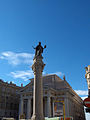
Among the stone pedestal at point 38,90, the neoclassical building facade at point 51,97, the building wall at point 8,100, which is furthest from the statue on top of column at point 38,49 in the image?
the building wall at point 8,100

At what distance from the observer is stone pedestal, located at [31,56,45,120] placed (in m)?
18.6

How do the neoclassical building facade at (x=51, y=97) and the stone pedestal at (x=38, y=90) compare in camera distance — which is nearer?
the stone pedestal at (x=38, y=90)

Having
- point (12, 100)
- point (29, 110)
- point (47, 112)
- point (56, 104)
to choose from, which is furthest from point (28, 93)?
point (56, 104)

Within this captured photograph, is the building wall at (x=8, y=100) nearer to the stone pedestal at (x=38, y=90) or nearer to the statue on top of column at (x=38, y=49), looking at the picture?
the statue on top of column at (x=38, y=49)

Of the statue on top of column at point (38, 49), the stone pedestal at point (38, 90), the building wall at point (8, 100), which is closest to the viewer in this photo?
the stone pedestal at point (38, 90)

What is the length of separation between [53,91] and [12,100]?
26.1 m

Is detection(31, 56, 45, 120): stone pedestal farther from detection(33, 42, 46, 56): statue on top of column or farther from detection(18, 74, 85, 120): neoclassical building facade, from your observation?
detection(18, 74, 85, 120): neoclassical building facade

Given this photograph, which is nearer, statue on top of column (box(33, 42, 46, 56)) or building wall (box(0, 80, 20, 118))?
statue on top of column (box(33, 42, 46, 56))

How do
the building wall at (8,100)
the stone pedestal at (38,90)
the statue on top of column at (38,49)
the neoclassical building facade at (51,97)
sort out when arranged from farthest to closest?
1. the building wall at (8,100)
2. the neoclassical building facade at (51,97)
3. the statue on top of column at (38,49)
4. the stone pedestal at (38,90)

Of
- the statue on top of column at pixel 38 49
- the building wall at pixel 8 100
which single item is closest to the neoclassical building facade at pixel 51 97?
the building wall at pixel 8 100

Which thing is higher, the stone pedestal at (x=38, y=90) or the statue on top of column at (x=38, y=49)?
the statue on top of column at (x=38, y=49)

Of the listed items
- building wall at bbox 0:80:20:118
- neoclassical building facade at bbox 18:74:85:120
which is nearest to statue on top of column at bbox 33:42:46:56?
neoclassical building facade at bbox 18:74:85:120

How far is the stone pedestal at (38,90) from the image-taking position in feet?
61.2

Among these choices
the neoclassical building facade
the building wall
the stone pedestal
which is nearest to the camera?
the stone pedestal
